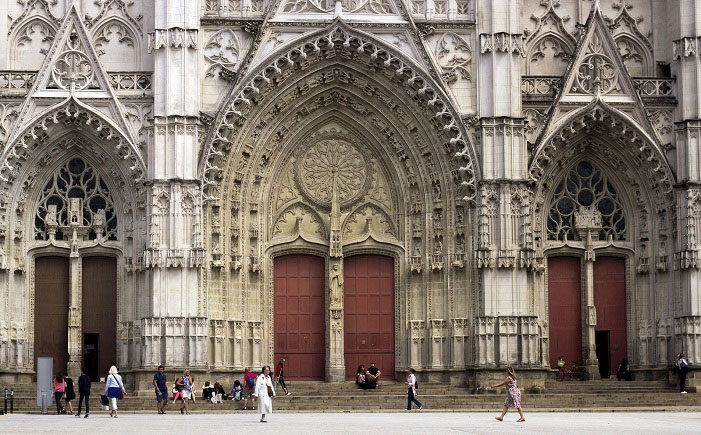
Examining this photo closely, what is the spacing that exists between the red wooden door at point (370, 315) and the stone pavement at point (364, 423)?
8.57 metres

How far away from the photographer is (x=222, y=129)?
44625mm

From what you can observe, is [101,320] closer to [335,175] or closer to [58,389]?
[58,389]

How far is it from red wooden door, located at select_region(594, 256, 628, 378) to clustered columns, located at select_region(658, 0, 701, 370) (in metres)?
1.64

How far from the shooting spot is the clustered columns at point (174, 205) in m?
43.4

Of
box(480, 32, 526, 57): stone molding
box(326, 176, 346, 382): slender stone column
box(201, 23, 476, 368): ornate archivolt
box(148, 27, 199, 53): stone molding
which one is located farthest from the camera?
box(326, 176, 346, 382): slender stone column

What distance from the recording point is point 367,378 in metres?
44.6

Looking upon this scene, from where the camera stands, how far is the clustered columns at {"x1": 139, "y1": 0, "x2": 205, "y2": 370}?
4338 centimetres

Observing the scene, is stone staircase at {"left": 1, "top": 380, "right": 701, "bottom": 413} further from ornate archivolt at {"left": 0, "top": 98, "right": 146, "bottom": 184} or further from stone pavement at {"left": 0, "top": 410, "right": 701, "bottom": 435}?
ornate archivolt at {"left": 0, "top": 98, "right": 146, "bottom": 184}

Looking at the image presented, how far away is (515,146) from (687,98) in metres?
5.65

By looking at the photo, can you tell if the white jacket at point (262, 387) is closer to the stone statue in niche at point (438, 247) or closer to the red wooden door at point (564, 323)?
the stone statue in niche at point (438, 247)

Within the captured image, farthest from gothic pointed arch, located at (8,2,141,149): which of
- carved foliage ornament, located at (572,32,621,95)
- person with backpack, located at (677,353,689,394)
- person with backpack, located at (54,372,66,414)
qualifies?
person with backpack, located at (677,353,689,394)

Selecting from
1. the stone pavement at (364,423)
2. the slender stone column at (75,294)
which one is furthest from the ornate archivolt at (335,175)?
the stone pavement at (364,423)

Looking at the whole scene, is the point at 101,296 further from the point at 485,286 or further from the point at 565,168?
the point at 565,168

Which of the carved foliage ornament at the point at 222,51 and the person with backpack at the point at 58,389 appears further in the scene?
the carved foliage ornament at the point at 222,51
